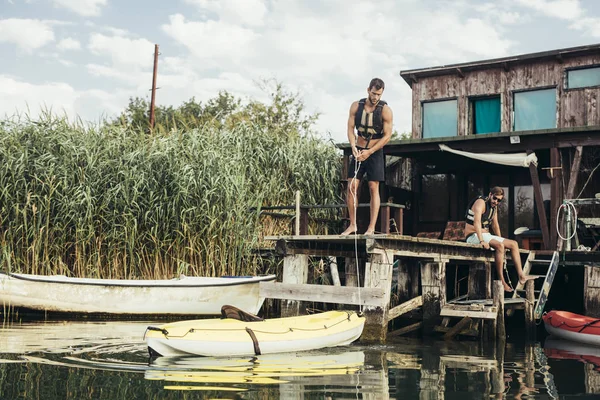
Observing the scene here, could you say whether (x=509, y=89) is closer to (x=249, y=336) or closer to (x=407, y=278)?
(x=407, y=278)

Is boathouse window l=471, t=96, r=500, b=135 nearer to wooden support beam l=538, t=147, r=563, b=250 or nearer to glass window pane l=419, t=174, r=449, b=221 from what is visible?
glass window pane l=419, t=174, r=449, b=221

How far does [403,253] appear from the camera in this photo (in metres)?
10.8

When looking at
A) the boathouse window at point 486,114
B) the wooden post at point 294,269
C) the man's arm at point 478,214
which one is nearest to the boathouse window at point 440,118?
the boathouse window at point 486,114

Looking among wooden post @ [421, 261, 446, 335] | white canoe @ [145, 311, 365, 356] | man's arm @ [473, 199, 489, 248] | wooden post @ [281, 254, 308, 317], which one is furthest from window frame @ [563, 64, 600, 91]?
white canoe @ [145, 311, 365, 356]

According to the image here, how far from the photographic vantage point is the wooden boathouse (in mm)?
11273

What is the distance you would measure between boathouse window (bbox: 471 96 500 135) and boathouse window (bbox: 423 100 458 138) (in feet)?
1.84

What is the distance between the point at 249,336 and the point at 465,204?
38.4ft

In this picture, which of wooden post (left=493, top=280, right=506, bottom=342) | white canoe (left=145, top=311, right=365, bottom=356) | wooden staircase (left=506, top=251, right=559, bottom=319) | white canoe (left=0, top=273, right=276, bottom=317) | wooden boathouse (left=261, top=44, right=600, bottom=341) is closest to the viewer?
white canoe (left=145, top=311, right=365, bottom=356)

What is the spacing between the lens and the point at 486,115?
2077cm

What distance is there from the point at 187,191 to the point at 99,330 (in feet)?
11.2

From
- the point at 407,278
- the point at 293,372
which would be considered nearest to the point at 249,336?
the point at 293,372

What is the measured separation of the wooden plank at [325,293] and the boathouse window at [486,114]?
1136 centimetres

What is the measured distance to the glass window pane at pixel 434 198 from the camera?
1903 cm

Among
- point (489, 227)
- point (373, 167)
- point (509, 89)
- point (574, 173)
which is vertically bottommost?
point (489, 227)
